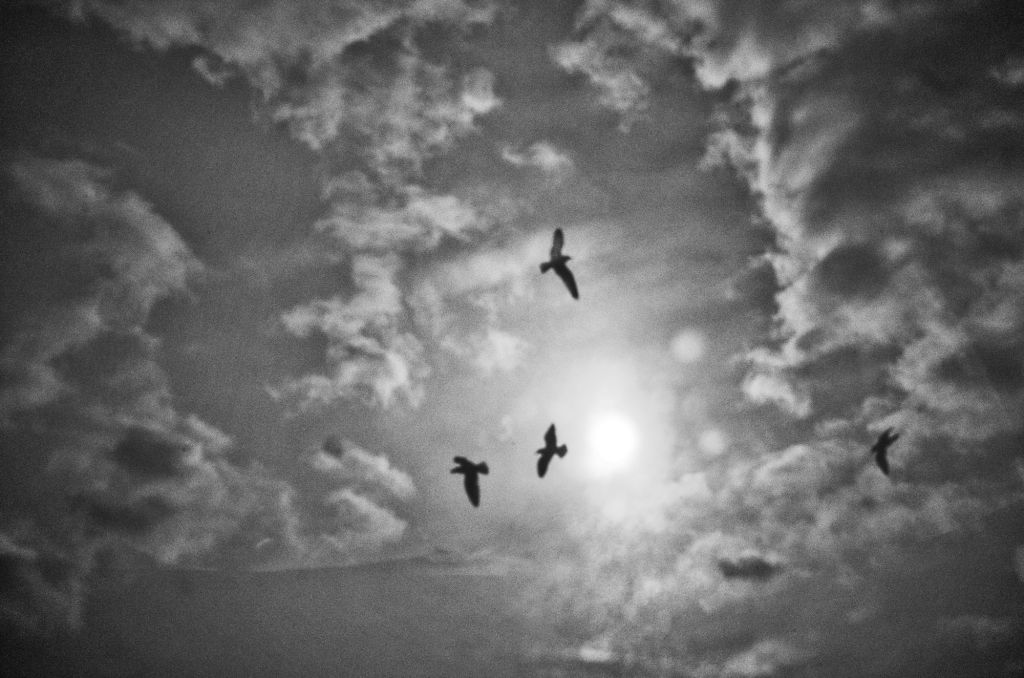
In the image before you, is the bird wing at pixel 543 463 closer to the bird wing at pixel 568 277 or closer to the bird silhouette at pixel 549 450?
the bird silhouette at pixel 549 450

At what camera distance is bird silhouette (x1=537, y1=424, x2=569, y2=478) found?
26.7 metres

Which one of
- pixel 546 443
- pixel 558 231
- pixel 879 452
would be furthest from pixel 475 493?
pixel 879 452

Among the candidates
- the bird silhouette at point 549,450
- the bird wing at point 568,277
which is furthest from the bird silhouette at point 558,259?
the bird silhouette at point 549,450

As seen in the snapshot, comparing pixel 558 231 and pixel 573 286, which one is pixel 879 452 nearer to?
pixel 573 286

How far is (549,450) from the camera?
27.7m

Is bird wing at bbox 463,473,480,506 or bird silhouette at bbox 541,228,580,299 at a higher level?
bird silhouette at bbox 541,228,580,299

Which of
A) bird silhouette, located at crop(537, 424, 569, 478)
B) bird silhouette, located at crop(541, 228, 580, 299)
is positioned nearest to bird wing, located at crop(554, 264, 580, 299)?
bird silhouette, located at crop(541, 228, 580, 299)

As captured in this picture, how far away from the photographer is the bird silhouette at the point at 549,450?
26.7 m

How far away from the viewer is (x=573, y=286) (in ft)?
82.2

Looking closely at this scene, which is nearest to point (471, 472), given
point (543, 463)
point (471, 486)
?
point (471, 486)

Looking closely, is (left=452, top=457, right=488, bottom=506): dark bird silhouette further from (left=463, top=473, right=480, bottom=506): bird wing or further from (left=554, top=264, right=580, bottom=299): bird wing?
(left=554, top=264, right=580, bottom=299): bird wing

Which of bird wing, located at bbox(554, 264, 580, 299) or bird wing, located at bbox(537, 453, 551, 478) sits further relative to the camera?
bird wing, located at bbox(537, 453, 551, 478)

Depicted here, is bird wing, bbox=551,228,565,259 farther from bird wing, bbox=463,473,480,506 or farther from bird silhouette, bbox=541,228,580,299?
bird wing, bbox=463,473,480,506

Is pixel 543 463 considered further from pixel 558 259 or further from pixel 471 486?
pixel 558 259
